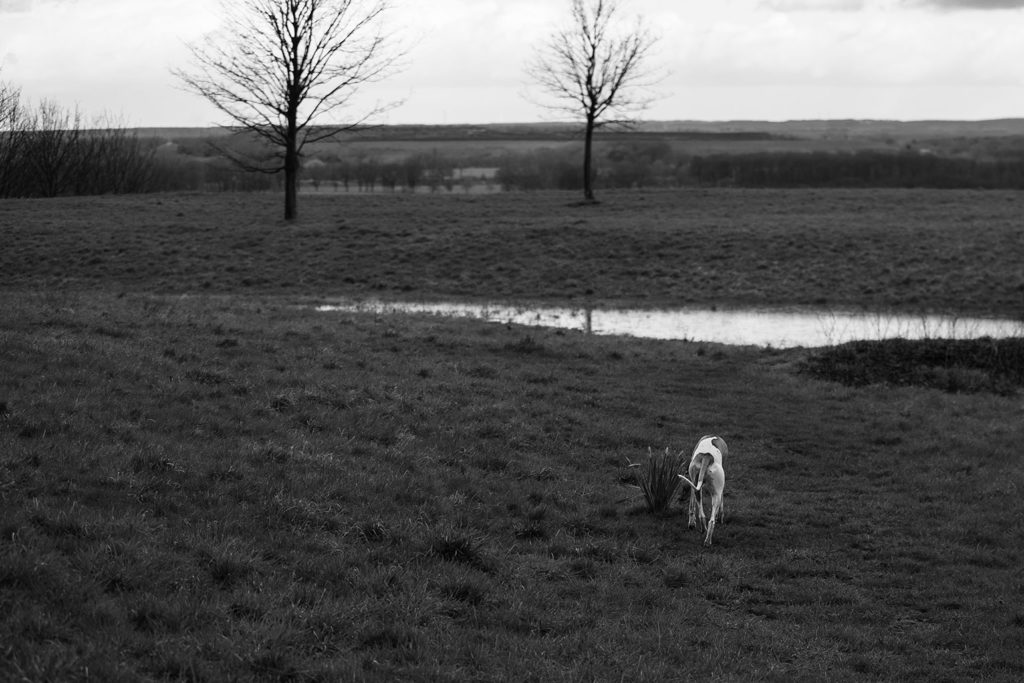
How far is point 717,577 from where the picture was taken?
8250mm

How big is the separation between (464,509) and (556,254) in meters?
26.0

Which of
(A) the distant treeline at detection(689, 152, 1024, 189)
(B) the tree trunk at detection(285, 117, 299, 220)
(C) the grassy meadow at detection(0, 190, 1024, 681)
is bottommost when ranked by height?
(C) the grassy meadow at detection(0, 190, 1024, 681)

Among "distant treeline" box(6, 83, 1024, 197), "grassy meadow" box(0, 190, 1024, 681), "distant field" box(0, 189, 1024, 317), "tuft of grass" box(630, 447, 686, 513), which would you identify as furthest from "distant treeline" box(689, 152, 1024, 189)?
Answer: "tuft of grass" box(630, 447, 686, 513)

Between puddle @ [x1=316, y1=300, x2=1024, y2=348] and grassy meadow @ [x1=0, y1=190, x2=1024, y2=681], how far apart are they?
9.09 ft

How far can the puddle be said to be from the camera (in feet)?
74.3

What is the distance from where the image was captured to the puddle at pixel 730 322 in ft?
74.3

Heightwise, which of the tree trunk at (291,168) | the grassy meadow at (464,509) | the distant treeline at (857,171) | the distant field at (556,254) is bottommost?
the grassy meadow at (464,509)

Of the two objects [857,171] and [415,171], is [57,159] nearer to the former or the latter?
[415,171]

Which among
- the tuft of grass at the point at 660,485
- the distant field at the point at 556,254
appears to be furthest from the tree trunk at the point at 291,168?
the tuft of grass at the point at 660,485

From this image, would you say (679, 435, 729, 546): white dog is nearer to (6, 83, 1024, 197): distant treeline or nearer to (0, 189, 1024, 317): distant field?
(0, 189, 1024, 317): distant field

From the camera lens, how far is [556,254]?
1366 inches

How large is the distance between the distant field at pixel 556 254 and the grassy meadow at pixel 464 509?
10.6 m

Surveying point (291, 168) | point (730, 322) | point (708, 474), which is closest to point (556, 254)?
point (730, 322)

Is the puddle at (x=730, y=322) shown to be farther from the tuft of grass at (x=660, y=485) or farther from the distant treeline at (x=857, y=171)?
the distant treeline at (x=857, y=171)
